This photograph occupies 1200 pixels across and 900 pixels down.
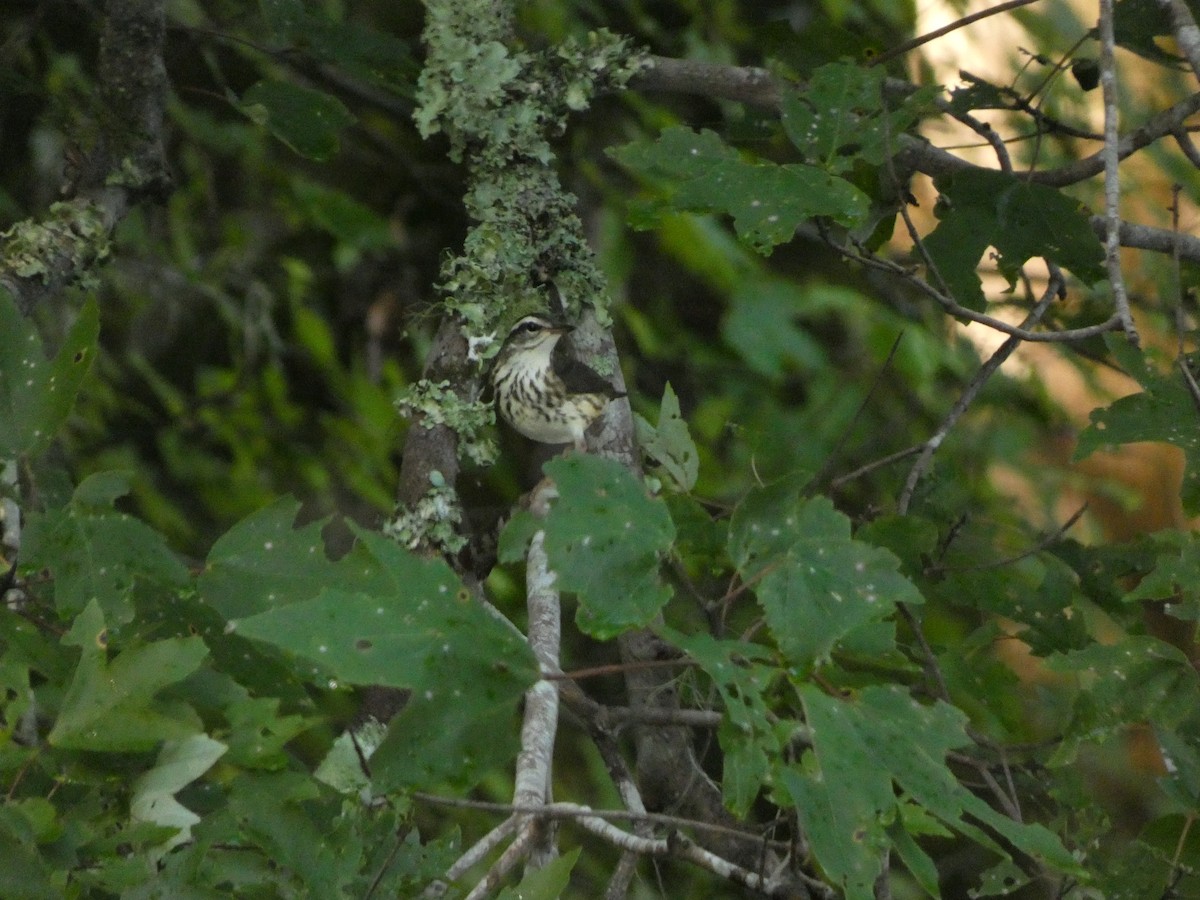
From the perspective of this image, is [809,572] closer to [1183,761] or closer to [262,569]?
[262,569]

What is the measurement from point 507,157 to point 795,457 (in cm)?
180

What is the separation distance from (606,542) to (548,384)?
105cm

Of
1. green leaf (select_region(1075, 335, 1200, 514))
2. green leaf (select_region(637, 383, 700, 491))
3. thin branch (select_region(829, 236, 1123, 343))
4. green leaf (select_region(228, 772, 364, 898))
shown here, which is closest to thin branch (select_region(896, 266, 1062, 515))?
thin branch (select_region(829, 236, 1123, 343))

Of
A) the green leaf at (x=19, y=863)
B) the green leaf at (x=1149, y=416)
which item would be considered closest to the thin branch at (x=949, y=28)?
the green leaf at (x=1149, y=416)

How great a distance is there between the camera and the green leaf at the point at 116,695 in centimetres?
143

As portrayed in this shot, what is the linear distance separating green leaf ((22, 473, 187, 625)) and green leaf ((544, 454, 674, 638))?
52 cm

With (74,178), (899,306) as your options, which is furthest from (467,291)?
(899,306)

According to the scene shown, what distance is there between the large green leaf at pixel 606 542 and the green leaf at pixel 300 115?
1431 mm

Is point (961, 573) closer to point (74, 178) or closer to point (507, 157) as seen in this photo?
point (507, 157)

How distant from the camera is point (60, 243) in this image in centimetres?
242

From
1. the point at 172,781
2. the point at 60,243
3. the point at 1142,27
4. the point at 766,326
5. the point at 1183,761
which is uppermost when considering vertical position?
the point at 1142,27

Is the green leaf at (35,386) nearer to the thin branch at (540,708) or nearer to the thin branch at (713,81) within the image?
the thin branch at (540,708)

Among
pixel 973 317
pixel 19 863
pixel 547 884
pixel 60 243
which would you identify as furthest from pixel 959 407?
pixel 19 863

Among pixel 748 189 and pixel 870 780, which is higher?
pixel 748 189
